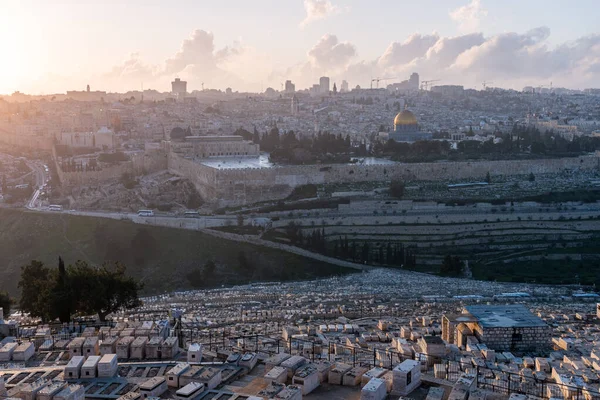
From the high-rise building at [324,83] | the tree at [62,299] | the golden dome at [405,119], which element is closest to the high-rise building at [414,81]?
the high-rise building at [324,83]

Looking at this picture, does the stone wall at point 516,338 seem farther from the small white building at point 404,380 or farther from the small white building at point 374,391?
the small white building at point 374,391

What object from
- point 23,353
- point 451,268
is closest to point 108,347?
point 23,353

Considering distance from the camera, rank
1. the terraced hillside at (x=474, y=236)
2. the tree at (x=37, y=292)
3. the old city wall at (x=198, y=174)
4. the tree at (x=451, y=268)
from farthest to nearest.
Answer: the old city wall at (x=198, y=174) → the terraced hillside at (x=474, y=236) → the tree at (x=451, y=268) → the tree at (x=37, y=292)

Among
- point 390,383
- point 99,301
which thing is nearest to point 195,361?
point 390,383

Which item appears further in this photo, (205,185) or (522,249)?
(205,185)

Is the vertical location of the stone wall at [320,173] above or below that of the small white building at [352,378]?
above

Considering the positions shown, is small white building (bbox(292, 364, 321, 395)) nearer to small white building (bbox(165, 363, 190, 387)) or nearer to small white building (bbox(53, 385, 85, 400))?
small white building (bbox(165, 363, 190, 387))

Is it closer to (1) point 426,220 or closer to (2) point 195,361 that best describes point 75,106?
(1) point 426,220
